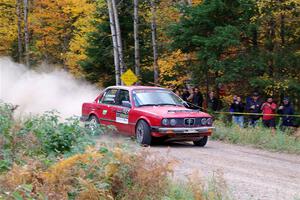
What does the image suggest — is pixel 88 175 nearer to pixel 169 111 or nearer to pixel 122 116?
pixel 169 111

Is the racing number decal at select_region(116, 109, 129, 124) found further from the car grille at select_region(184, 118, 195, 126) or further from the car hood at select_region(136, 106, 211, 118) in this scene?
the car grille at select_region(184, 118, 195, 126)

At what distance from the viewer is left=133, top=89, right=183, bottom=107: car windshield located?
16109 mm

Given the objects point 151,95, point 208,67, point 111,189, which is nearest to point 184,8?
point 208,67

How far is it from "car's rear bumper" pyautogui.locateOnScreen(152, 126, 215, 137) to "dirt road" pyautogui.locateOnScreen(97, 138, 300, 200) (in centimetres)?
41

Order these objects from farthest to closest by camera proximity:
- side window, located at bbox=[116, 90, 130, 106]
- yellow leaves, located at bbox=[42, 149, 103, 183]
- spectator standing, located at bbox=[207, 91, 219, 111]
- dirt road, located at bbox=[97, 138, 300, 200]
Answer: spectator standing, located at bbox=[207, 91, 219, 111] → side window, located at bbox=[116, 90, 130, 106] → dirt road, located at bbox=[97, 138, 300, 200] → yellow leaves, located at bbox=[42, 149, 103, 183]

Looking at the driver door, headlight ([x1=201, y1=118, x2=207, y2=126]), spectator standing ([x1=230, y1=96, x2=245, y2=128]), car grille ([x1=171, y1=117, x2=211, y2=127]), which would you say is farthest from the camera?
spectator standing ([x1=230, y1=96, x2=245, y2=128])

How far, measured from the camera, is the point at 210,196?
703 centimetres

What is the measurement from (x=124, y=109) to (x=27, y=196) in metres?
10.4

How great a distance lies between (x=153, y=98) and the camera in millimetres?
16328

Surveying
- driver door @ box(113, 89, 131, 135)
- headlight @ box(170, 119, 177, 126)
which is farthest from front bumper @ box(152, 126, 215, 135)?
driver door @ box(113, 89, 131, 135)

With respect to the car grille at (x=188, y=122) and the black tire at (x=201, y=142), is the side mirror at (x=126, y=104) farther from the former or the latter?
the black tire at (x=201, y=142)

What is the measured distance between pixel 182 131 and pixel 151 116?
977 millimetres

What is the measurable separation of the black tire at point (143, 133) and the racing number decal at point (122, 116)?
2.15ft

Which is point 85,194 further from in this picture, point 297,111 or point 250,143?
point 297,111
